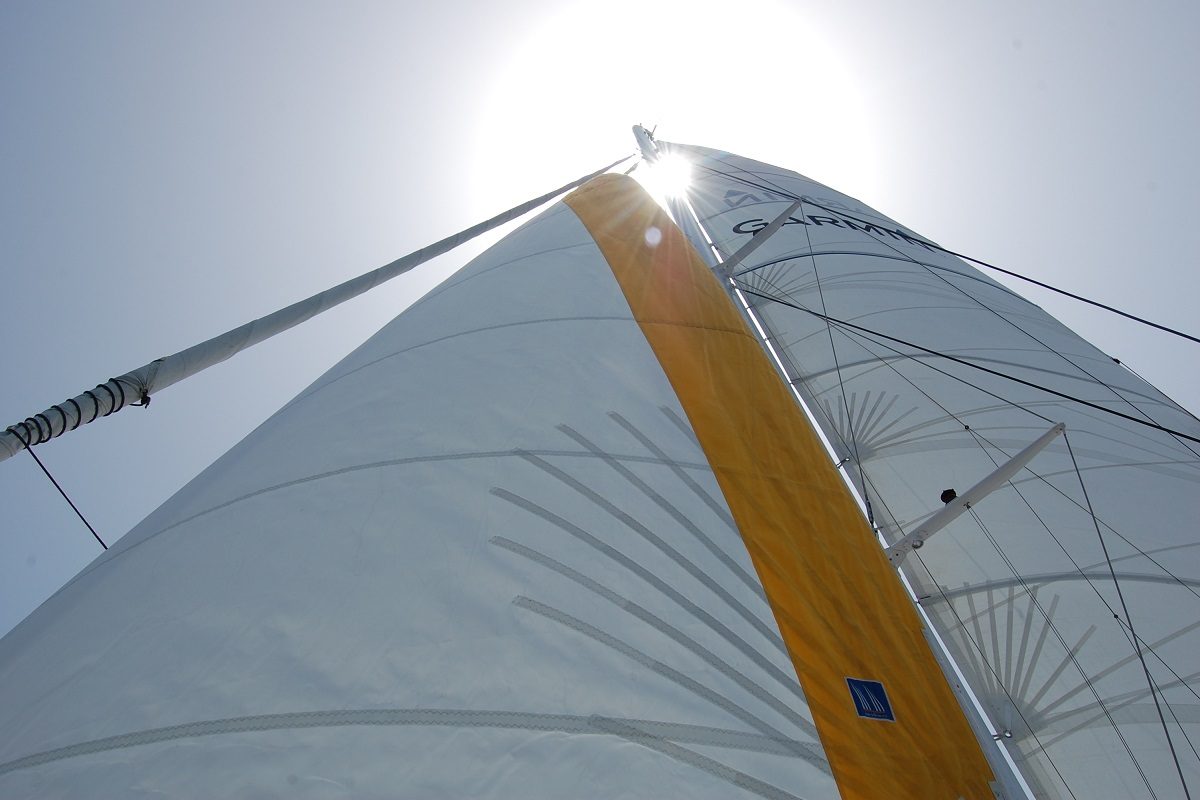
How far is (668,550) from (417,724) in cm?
64

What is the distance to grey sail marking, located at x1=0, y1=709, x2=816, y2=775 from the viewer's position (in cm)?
104

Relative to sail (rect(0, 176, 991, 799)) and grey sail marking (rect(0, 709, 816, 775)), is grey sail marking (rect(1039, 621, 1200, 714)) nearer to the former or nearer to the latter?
sail (rect(0, 176, 991, 799))

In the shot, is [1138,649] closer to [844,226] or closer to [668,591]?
[668,591]

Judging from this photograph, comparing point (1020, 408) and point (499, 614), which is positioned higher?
point (1020, 408)

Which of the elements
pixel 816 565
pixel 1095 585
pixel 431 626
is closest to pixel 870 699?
pixel 816 565

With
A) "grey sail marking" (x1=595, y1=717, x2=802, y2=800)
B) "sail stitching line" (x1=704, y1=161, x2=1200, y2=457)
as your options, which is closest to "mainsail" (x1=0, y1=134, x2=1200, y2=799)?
"grey sail marking" (x1=595, y1=717, x2=802, y2=800)

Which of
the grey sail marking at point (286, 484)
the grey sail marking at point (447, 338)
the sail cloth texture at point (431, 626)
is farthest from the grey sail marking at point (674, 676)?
the grey sail marking at point (447, 338)

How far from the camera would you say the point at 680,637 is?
1.39 metres

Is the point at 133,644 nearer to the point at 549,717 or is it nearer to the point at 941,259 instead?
the point at 549,717

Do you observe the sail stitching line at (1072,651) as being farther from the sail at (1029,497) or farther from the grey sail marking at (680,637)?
the grey sail marking at (680,637)

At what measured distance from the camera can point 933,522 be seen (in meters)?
2.60

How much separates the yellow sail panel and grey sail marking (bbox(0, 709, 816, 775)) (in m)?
0.25

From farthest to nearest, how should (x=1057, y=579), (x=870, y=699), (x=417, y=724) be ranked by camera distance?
(x=1057, y=579) → (x=870, y=699) → (x=417, y=724)

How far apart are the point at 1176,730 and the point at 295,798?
110 inches
